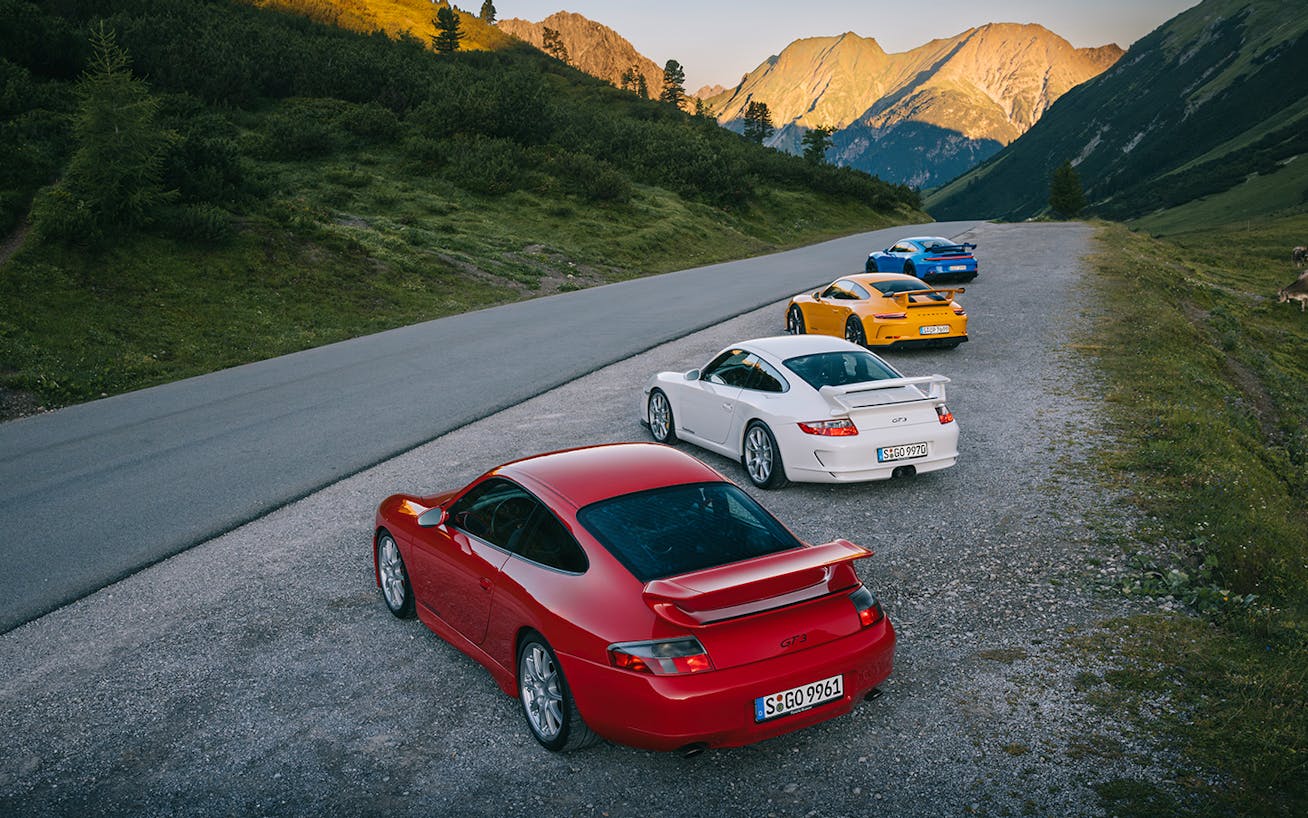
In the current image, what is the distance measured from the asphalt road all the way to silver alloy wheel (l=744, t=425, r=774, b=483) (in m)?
4.51

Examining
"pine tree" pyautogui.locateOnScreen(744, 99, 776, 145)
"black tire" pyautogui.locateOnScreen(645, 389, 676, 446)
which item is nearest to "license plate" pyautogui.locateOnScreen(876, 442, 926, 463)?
"black tire" pyautogui.locateOnScreen(645, 389, 676, 446)

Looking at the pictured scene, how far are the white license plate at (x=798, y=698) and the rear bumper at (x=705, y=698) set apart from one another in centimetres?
3

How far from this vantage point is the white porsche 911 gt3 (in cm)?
841

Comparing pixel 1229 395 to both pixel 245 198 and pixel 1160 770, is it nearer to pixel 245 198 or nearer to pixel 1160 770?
pixel 1160 770

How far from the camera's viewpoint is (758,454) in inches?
359

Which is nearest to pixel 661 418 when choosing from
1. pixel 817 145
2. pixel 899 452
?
pixel 899 452

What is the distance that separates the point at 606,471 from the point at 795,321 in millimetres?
12812

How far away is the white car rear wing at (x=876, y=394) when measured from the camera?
8.50 metres

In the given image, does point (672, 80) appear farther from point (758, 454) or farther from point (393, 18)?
point (758, 454)

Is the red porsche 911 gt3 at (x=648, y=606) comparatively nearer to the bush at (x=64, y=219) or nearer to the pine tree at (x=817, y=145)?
the bush at (x=64, y=219)

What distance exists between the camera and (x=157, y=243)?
799 inches

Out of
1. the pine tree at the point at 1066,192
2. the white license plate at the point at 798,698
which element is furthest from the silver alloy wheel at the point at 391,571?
the pine tree at the point at 1066,192

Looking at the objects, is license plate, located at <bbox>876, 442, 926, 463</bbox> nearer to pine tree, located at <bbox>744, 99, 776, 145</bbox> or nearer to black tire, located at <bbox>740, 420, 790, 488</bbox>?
black tire, located at <bbox>740, 420, 790, 488</bbox>

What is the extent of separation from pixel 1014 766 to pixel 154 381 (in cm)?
1565
